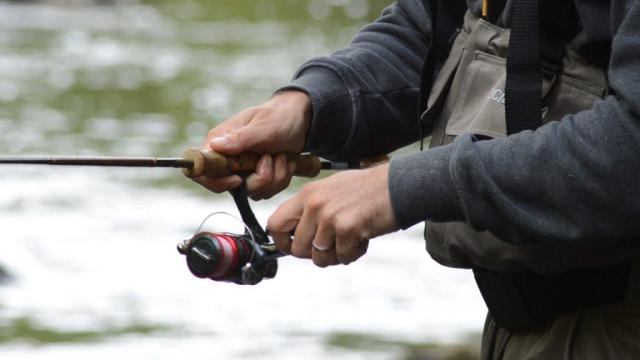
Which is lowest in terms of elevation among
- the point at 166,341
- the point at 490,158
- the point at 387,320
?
the point at 387,320

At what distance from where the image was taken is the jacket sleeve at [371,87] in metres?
3.03

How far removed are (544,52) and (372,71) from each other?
656 mm

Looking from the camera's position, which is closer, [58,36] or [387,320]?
[387,320]

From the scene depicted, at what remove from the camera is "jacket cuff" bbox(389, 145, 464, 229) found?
2.34 metres

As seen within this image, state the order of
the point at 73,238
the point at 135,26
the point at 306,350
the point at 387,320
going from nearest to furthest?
the point at 306,350 → the point at 387,320 → the point at 73,238 → the point at 135,26

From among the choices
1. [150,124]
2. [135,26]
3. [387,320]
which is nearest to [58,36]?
[135,26]

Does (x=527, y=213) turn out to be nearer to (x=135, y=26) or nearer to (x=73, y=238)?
(x=73, y=238)

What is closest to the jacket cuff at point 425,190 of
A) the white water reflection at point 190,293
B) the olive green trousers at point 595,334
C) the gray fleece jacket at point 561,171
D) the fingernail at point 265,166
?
the gray fleece jacket at point 561,171

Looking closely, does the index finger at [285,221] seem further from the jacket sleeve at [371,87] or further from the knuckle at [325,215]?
the jacket sleeve at [371,87]

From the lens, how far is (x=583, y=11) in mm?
2410

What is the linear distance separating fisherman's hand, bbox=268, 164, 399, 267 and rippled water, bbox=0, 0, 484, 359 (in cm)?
501

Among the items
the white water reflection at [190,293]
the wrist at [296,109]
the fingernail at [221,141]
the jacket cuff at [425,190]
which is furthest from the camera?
the white water reflection at [190,293]

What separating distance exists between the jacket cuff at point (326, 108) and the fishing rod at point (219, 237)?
15cm

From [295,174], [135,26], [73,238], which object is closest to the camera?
[295,174]
